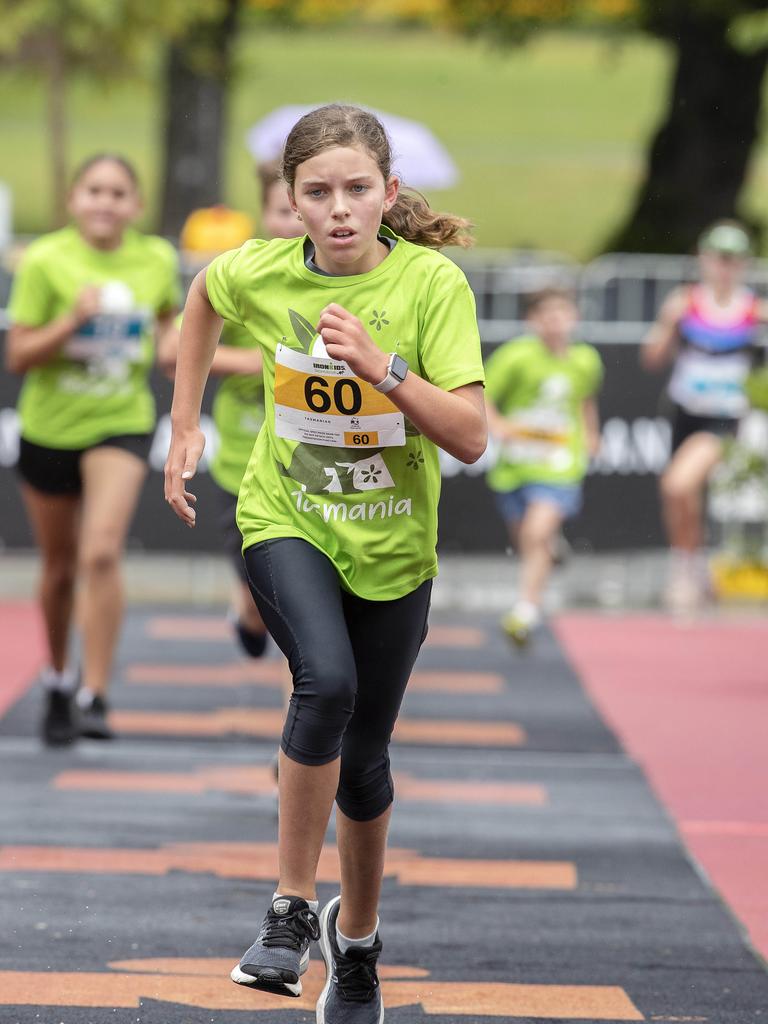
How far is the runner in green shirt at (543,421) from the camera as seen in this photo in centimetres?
1040

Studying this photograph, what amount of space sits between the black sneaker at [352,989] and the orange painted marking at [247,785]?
2.54m

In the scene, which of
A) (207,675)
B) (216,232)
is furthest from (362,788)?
(216,232)

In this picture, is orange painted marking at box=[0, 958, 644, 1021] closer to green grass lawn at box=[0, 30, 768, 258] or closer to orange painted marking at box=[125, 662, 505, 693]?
orange painted marking at box=[125, 662, 505, 693]

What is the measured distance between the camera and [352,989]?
168 inches

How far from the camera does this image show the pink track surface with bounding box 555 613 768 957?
625cm

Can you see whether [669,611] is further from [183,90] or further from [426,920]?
[183,90]

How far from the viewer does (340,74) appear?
56812mm

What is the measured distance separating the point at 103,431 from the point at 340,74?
51042mm

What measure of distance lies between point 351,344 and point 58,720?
13.5 feet

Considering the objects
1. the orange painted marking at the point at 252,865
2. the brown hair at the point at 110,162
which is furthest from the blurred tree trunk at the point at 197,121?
the orange painted marking at the point at 252,865

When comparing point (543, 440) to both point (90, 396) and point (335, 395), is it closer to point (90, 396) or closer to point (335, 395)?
point (90, 396)

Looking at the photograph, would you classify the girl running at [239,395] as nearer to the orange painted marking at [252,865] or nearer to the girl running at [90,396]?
the girl running at [90,396]

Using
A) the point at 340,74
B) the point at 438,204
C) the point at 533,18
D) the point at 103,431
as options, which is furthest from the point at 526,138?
the point at 103,431

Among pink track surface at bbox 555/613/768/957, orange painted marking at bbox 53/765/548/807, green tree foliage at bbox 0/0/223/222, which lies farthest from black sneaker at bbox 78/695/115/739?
green tree foliage at bbox 0/0/223/222
